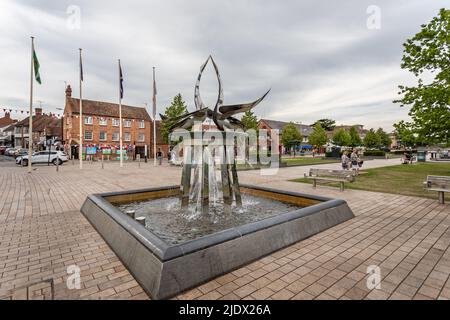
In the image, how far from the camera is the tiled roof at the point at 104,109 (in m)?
40.8

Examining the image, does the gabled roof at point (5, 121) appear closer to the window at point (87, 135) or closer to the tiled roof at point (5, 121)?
the tiled roof at point (5, 121)

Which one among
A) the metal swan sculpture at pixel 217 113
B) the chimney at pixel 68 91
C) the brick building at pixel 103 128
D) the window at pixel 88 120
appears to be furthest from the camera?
the chimney at pixel 68 91

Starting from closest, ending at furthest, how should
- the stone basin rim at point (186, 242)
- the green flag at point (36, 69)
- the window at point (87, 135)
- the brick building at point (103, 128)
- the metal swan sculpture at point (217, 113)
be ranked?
the stone basin rim at point (186, 242) < the metal swan sculpture at point (217, 113) < the green flag at point (36, 69) < the brick building at point (103, 128) < the window at point (87, 135)

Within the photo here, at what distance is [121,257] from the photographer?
3875 millimetres

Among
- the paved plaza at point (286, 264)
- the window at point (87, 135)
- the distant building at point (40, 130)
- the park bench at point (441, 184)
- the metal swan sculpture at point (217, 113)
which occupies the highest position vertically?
the distant building at point (40, 130)

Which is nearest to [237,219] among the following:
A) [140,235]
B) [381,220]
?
[140,235]

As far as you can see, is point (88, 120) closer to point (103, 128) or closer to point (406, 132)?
point (103, 128)

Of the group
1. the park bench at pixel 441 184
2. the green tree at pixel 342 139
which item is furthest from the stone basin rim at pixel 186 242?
the green tree at pixel 342 139

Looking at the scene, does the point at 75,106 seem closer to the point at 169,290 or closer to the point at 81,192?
the point at 81,192

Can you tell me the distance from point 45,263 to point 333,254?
16.3ft

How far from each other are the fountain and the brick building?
3772cm

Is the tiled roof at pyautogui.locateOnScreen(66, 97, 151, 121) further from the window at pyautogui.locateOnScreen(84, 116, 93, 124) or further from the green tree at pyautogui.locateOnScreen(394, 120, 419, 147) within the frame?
the green tree at pyautogui.locateOnScreen(394, 120, 419, 147)

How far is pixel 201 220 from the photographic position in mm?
5949

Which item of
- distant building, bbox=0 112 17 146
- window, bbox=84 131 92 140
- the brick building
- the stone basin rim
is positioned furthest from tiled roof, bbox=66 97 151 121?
distant building, bbox=0 112 17 146
